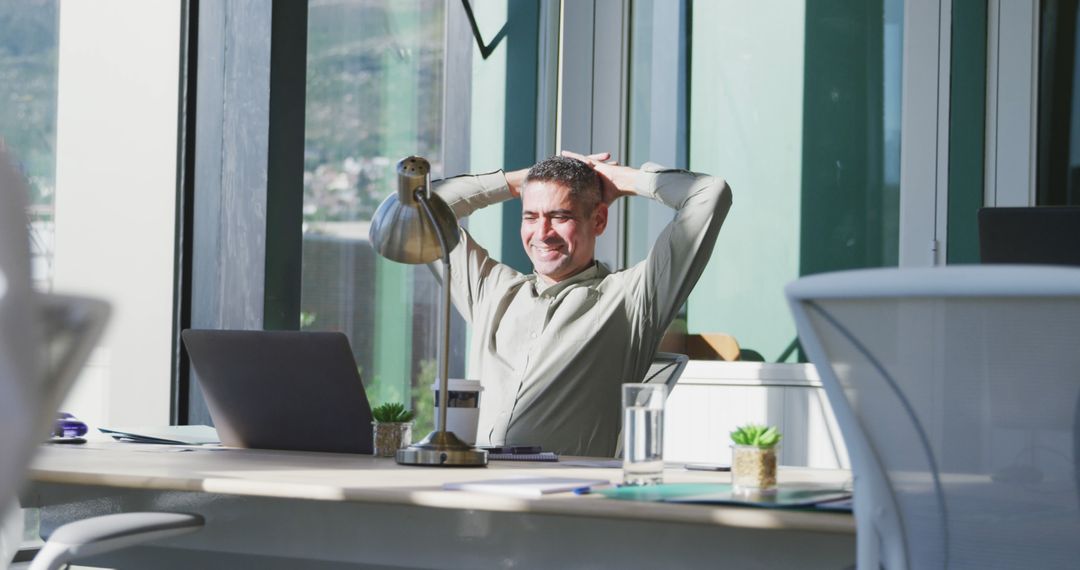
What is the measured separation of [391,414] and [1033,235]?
1.06 m

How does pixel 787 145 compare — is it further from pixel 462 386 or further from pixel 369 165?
pixel 462 386

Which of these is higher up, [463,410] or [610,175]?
[610,175]

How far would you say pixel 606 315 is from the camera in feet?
9.24

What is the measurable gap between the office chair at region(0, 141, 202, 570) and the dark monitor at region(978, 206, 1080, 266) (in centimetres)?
139

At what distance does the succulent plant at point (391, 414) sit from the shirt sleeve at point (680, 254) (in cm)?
→ 88

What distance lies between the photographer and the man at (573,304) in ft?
9.10

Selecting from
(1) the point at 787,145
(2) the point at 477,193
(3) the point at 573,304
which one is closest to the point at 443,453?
(3) the point at 573,304

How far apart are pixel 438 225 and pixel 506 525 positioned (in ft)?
1.94

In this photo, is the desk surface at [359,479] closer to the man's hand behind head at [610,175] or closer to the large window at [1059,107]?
the man's hand behind head at [610,175]

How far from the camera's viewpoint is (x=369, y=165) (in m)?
3.86

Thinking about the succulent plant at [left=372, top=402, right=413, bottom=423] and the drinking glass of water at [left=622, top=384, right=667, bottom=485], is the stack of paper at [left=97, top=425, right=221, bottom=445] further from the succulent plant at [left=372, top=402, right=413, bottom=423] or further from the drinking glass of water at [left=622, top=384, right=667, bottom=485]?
the drinking glass of water at [left=622, top=384, right=667, bottom=485]

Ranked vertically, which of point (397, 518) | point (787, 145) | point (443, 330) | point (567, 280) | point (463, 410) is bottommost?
point (397, 518)

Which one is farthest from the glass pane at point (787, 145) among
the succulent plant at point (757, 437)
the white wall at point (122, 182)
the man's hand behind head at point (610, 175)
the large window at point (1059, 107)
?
the succulent plant at point (757, 437)

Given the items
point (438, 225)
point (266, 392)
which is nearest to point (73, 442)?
point (266, 392)
